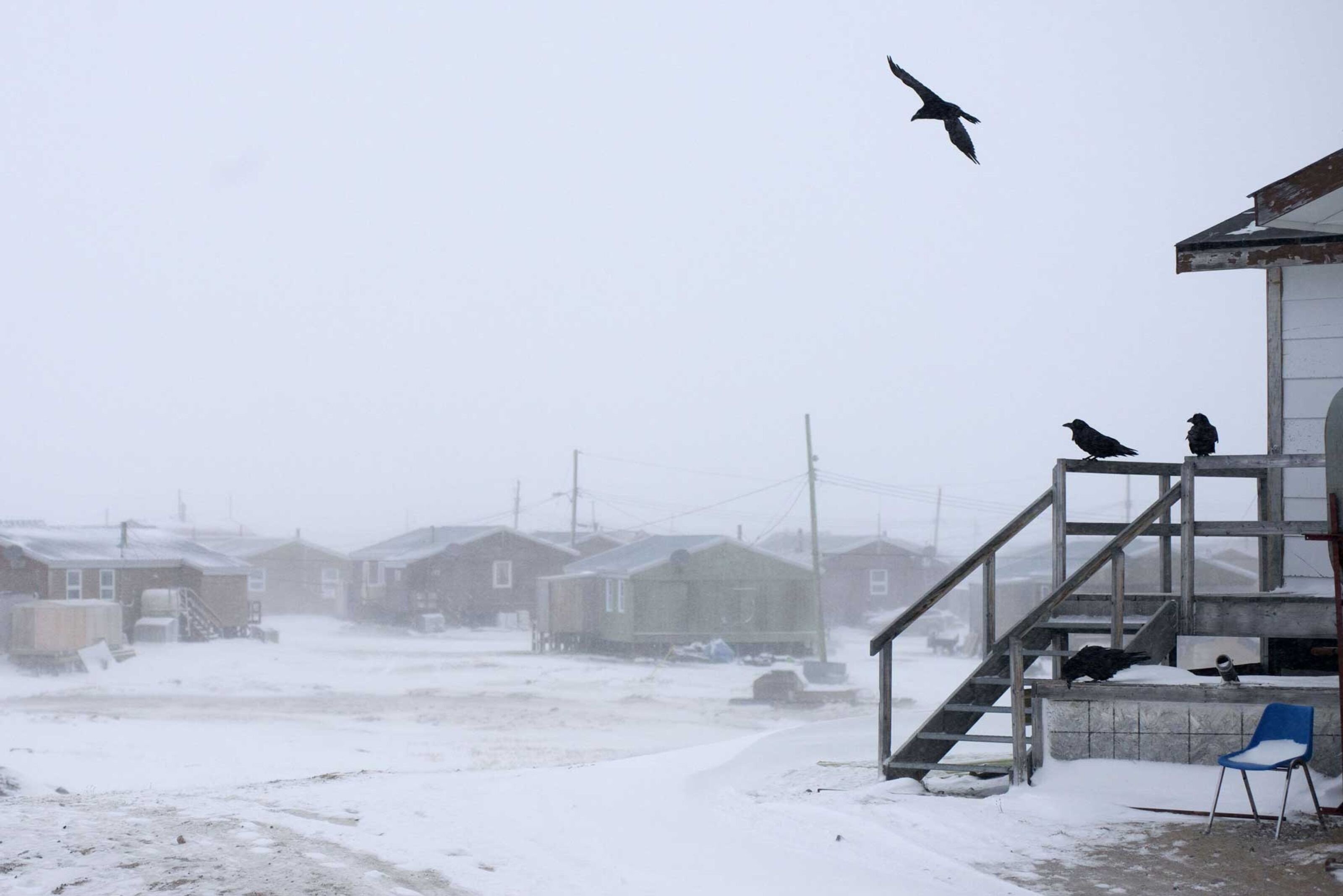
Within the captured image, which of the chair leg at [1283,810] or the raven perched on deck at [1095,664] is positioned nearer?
the chair leg at [1283,810]

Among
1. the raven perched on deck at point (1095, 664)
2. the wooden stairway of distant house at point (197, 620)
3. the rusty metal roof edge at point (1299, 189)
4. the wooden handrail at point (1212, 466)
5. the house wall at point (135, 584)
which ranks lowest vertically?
the wooden stairway of distant house at point (197, 620)

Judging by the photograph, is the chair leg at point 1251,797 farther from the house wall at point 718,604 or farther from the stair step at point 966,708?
the house wall at point 718,604

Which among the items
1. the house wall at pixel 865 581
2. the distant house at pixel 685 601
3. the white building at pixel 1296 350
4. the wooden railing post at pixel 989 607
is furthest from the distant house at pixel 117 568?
the white building at pixel 1296 350

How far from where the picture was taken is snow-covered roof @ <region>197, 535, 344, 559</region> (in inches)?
3241

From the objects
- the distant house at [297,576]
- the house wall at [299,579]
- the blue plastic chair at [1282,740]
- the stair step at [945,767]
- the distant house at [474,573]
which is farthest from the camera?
the house wall at [299,579]

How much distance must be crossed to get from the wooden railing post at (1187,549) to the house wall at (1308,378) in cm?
130

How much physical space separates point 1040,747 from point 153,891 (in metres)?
5.87

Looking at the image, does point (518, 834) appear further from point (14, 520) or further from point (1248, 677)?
point (14, 520)

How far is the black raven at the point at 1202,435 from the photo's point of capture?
994 centimetres

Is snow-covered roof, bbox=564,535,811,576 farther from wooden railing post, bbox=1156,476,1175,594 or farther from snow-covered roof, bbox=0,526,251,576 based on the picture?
wooden railing post, bbox=1156,476,1175,594

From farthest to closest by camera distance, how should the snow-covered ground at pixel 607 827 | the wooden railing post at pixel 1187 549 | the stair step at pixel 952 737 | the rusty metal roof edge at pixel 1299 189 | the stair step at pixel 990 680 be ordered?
the stair step at pixel 990 680 < the stair step at pixel 952 737 < the wooden railing post at pixel 1187 549 < the rusty metal roof edge at pixel 1299 189 < the snow-covered ground at pixel 607 827

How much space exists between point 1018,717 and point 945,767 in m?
1.75

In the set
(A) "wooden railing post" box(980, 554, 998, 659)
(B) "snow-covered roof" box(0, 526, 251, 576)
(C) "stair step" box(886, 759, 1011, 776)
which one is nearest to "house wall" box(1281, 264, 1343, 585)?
(A) "wooden railing post" box(980, 554, 998, 659)

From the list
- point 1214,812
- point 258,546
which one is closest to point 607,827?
point 1214,812
